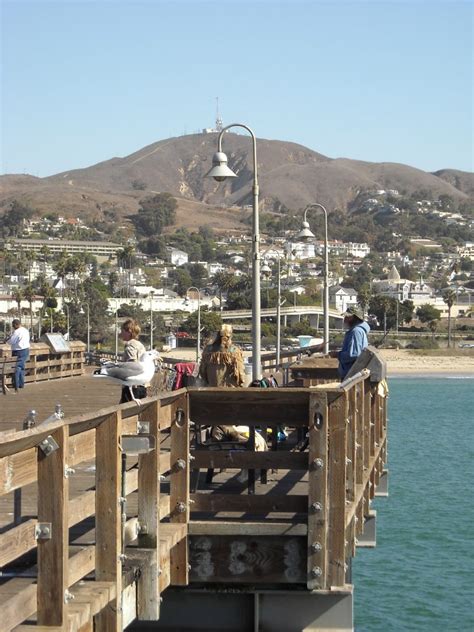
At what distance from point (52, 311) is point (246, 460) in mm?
132574

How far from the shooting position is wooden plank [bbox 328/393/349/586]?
8.41 meters

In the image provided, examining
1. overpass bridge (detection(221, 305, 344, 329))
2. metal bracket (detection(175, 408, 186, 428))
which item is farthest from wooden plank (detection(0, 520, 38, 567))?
overpass bridge (detection(221, 305, 344, 329))

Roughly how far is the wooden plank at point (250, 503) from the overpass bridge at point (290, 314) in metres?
134

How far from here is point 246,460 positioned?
856 centimetres

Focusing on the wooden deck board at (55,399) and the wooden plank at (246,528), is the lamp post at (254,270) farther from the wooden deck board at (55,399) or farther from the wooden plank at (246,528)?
the wooden plank at (246,528)

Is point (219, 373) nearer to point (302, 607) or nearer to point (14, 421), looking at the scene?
point (302, 607)

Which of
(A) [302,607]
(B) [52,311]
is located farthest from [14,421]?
(B) [52,311]

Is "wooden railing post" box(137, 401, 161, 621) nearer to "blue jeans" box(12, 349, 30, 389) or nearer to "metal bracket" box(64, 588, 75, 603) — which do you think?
"metal bracket" box(64, 588, 75, 603)

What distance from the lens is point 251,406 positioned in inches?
333

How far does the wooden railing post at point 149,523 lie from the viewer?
7.18m

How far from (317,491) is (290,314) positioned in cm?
15058

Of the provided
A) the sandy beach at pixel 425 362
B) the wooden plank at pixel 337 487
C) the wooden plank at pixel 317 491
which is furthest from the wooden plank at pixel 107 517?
the sandy beach at pixel 425 362

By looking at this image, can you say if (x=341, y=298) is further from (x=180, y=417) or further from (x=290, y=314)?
(x=180, y=417)

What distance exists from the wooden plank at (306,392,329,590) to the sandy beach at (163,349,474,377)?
110919mm
